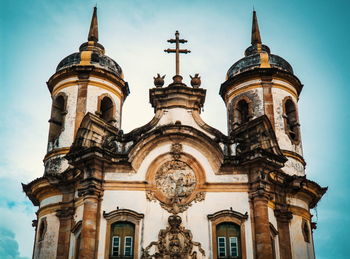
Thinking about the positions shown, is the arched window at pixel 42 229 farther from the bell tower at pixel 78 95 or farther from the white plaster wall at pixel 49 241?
the bell tower at pixel 78 95

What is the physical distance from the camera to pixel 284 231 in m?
21.1

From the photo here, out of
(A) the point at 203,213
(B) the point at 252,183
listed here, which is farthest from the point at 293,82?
(A) the point at 203,213

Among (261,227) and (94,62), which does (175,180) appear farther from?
(94,62)

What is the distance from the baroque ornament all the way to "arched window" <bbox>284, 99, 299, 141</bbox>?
7.92m

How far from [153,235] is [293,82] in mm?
10953

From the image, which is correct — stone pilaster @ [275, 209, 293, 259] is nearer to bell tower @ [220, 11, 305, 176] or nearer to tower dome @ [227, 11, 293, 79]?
bell tower @ [220, 11, 305, 176]

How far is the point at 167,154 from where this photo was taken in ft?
67.5

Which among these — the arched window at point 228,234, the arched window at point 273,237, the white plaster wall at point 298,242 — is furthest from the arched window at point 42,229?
the white plaster wall at point 298,242

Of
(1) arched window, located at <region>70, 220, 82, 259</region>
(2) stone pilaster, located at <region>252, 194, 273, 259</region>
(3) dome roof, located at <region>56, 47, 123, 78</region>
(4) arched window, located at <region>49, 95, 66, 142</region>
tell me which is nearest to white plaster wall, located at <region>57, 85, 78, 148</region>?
(4) arched window, located at <region>49, 95, 66, 142</region>

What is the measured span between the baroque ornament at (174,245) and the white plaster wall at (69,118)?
7.16 m

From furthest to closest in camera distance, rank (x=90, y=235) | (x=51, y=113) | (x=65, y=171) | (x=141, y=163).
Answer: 1. (x=51, y=113)
2. (x=65, y=171)
3. (x=141, y=163)
4. (x=90, y=235)

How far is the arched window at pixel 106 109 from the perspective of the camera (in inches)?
1013

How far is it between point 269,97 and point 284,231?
6.64 metres

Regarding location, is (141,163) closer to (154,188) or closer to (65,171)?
(154,188)
